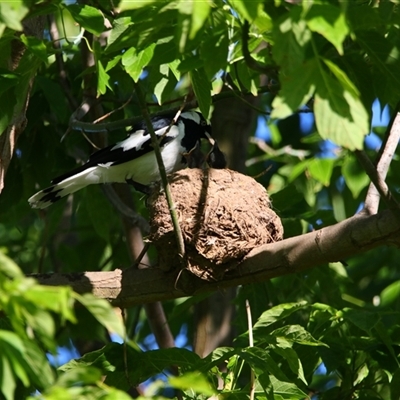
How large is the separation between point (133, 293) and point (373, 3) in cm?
173

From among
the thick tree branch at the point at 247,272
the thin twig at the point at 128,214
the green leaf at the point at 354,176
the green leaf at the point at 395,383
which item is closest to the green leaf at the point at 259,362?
the thick tree branch at the point at 247,272

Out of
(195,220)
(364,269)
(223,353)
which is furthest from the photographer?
(364,269)

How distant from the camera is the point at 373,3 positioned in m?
3.27

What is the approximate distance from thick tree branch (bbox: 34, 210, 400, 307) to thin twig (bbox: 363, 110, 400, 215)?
7 centimetres

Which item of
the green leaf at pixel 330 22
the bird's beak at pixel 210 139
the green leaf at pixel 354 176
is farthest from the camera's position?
the green leaf at pixel 354 176

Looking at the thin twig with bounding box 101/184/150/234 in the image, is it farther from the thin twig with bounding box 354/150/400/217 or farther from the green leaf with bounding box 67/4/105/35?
the thin twig with bounding box 354/150/400/217

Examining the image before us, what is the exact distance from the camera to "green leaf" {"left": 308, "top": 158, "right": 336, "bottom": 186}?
580 centimetres

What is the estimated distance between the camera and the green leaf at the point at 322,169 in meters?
5.80

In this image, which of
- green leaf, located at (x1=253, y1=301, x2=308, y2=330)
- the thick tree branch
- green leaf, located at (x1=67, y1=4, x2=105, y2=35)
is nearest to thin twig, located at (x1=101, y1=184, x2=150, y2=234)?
the thick tree branch

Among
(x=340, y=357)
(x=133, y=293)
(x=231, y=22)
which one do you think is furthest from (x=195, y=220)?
(x=231, y=22)

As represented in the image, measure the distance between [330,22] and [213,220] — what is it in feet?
7.57

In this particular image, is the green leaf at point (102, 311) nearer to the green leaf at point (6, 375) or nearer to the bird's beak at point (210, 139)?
the green leaf at point (6, 375)

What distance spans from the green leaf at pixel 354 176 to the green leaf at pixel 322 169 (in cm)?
13

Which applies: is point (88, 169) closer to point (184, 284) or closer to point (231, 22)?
point (184, 284)
